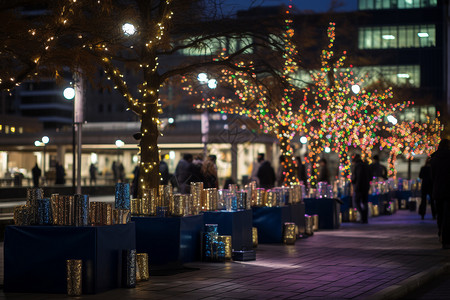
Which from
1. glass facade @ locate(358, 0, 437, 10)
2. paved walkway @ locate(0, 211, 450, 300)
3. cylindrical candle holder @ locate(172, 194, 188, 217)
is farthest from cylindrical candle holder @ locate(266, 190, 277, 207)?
glass facade @ locate(358, 0, 437, 10)

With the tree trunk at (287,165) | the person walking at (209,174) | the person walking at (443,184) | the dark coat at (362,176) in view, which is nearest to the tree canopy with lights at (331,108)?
the tree trunk at (287,165)

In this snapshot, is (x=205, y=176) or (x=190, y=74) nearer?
(x=190, y=74)

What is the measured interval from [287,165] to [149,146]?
10.9 m

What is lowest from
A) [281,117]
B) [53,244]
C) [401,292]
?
[401,292]

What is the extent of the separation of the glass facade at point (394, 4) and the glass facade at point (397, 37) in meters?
2.26

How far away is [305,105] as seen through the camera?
30.9m

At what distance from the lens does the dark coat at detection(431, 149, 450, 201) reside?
1664 centimetres

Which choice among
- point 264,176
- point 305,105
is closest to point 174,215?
point 264,176

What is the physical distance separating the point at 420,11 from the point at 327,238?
235ft

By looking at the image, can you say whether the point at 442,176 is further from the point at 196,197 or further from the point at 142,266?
the point at 142,266

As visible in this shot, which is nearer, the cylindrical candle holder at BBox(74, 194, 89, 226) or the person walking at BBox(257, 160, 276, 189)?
the cylindrical candle holder at BBox(74, 194, 89, 226)

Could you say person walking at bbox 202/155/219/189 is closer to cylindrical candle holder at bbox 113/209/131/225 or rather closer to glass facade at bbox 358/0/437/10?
cylindrical candle holder at bbox 113/209/131/225

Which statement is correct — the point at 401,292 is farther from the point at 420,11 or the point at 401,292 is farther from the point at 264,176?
the point at 420,11

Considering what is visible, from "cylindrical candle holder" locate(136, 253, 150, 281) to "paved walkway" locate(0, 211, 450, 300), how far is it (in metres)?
0.21
